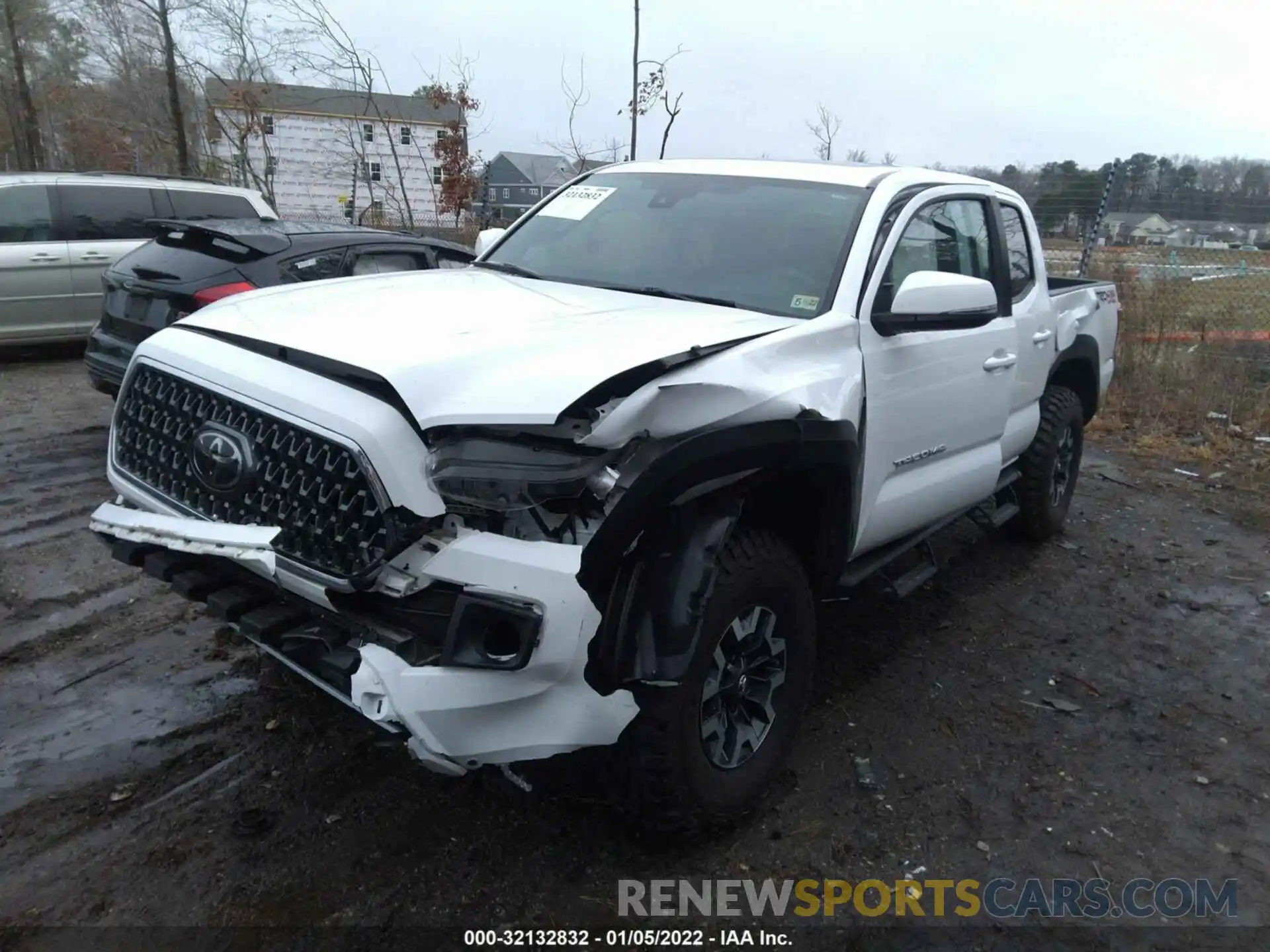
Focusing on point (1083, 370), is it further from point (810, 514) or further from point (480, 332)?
point (480, 332)

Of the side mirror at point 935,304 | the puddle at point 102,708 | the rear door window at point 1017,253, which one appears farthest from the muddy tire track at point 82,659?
the rear door window at point 1017,253

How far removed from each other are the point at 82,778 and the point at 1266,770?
159 inches

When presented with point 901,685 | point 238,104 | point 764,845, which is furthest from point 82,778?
point 238,104

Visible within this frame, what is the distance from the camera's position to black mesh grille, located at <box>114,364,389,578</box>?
233 cm

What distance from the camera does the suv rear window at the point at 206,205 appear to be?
978 cm

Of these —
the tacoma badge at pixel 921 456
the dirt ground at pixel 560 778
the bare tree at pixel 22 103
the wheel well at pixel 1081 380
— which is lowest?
the dirt ground at pixel 560 778

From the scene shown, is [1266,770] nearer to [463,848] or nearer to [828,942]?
[828,942]

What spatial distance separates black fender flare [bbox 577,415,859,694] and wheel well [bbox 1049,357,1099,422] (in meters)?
3.47

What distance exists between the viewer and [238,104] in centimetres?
1557

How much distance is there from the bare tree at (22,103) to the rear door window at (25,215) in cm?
1513

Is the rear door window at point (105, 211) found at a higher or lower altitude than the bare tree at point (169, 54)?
lower

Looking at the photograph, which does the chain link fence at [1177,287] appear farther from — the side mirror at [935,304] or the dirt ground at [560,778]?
the side mirror at [935,304]

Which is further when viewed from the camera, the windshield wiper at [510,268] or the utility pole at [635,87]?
the utility pole at [635,87]

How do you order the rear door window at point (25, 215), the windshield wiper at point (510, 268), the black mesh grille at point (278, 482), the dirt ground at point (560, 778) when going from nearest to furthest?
the black mesh grille at point (278, 482) → the dirt ground at point (560, 778) → the windshield wiper at point (510, 268) → the rear door window at point (25, 215)
